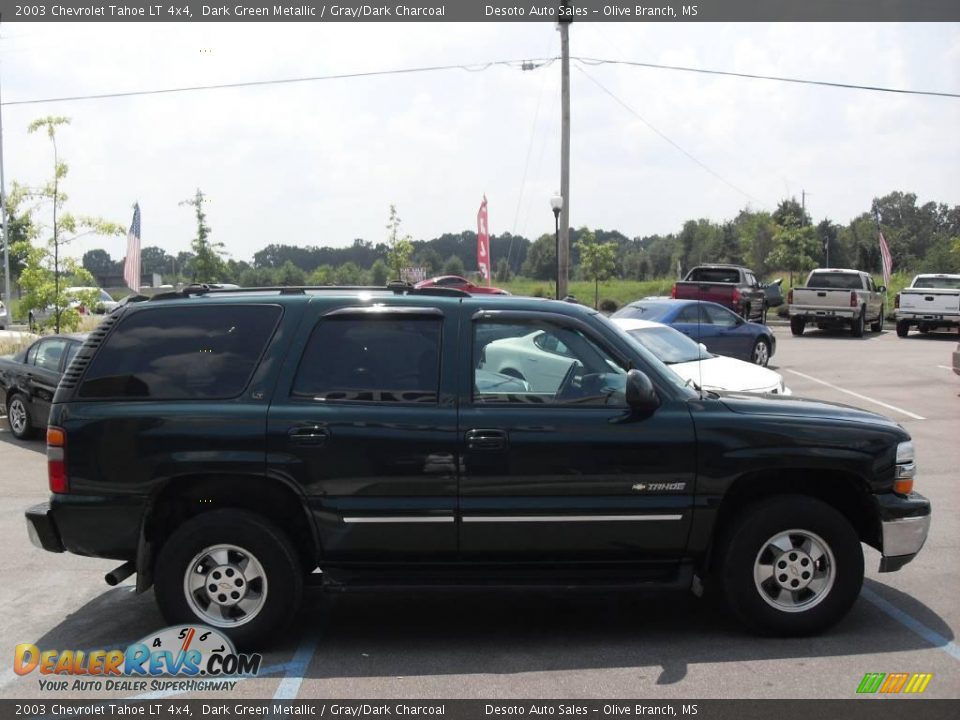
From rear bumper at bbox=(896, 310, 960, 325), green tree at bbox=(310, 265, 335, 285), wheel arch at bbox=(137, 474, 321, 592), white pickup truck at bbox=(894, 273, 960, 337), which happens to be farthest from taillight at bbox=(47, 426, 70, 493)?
rear bumper at bbox=(896, 310, 960, 325)

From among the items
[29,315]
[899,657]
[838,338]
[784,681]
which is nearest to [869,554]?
[899,657]

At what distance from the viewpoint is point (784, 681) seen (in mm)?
4723

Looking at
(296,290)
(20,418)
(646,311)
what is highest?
(296,290)

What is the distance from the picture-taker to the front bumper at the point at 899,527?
5332 mm

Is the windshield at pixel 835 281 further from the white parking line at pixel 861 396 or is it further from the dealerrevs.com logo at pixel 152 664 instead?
the dealerrevs.com logo at pixel 152 664

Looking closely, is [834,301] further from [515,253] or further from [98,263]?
[515,253]

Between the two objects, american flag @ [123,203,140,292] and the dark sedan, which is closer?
the dark sedan

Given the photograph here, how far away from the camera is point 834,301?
29.2m

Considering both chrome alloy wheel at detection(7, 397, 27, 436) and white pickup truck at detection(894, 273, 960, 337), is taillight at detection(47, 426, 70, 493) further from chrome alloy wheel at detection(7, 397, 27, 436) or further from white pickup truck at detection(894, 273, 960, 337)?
white pickup truck at detection(894, 273, 960, 337)

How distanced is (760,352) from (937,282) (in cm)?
1476

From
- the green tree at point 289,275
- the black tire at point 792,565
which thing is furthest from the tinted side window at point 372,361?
the green tree at point 289,275

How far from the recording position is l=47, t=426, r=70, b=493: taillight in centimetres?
522

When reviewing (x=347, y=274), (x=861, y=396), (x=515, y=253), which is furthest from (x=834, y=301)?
(x=515, y=253)

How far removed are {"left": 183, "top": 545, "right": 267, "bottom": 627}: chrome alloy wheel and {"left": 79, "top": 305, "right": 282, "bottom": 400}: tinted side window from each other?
87cm
